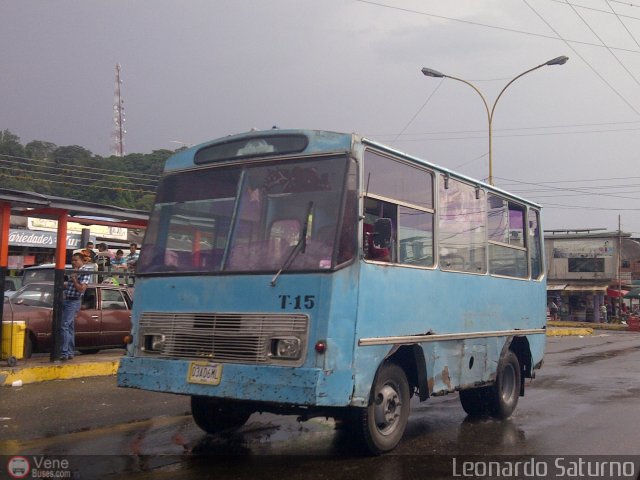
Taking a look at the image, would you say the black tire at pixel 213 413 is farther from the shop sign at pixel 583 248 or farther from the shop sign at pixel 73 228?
the shop sign at pixel 583 248

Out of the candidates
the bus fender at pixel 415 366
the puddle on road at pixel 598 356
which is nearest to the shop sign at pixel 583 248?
the puddle on road at pixel 598 356

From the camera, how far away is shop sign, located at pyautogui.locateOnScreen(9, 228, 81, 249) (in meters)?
26.7

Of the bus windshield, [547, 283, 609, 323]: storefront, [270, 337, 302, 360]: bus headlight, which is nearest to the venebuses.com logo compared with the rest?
the bus windshield

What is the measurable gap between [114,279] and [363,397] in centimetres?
945

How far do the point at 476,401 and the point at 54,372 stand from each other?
20.7ft

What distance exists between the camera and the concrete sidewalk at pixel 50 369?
987cm

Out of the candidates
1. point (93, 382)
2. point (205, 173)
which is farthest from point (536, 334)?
point (93, 382)

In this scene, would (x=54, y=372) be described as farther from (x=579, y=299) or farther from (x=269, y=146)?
(x=579, y=299)

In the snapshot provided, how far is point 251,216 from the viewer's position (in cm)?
604

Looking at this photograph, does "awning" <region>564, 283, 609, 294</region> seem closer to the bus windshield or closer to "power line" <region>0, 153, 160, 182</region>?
"power line" <region>0, 153, 160, 182</region>

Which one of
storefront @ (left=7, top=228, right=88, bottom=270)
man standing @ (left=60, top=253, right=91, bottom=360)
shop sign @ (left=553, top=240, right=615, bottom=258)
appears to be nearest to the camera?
man standing @ (left=60, top=253, right=91, bottom=360)

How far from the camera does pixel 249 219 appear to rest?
238 inches

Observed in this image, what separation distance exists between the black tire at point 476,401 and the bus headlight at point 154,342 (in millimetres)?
3857

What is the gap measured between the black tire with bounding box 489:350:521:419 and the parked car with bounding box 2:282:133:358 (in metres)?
7.50
